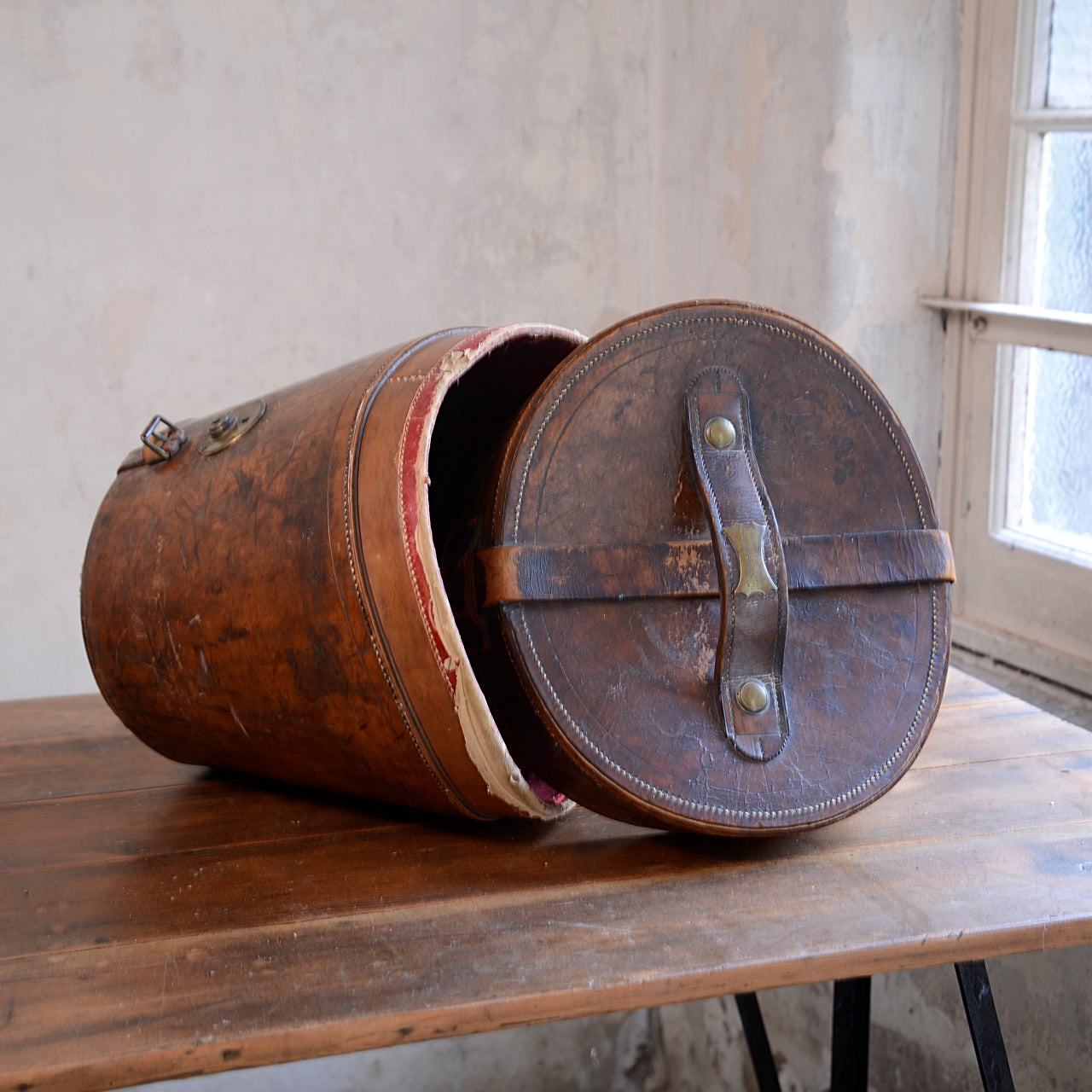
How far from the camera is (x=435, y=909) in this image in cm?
97

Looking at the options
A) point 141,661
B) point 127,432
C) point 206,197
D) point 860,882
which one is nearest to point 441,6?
point 206,197

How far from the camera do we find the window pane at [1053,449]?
5.74ft

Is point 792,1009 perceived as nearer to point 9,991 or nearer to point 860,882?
point 860,882

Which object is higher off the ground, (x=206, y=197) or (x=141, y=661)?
(x=206, y=197)

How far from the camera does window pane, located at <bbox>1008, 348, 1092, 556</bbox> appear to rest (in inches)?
68.8

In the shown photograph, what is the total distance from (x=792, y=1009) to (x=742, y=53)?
1.91 metres

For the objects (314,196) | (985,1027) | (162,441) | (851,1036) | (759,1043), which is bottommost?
(759,1043)

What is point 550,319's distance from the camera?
2697 mm

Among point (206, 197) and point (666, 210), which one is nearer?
point (206, 197)

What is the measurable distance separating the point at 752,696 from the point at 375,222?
1.87m

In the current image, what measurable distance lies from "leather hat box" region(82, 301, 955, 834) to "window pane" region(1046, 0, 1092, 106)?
95 centimetres

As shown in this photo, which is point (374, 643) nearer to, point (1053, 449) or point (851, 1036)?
point (851, 1036)

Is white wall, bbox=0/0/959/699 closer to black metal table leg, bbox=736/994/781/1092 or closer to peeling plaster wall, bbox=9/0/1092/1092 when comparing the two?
peeling plaster wall, bbox=9/0/1092/1092

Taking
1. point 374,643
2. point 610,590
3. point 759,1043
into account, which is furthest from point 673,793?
point 759,1043
